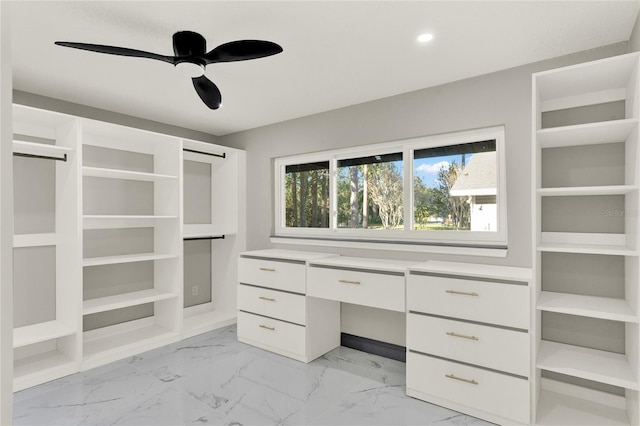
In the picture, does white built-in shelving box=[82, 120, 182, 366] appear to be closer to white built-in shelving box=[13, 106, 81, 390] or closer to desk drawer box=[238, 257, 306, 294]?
white built-in shelving box=[13, 106, 81, 390]

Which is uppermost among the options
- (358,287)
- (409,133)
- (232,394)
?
(409,133)

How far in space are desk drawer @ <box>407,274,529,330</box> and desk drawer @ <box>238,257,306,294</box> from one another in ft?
3.43

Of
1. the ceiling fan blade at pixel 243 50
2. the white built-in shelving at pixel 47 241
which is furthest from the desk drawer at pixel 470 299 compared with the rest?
the white built-in shelving at pixel 47 241

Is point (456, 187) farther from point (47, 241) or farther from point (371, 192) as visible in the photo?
point (47, 241)

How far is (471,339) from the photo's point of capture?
2.35 m

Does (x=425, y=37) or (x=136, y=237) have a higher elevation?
(x=425, y=37)

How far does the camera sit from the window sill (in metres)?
2.79

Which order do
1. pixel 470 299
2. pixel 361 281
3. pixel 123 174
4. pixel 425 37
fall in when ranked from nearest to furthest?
pixel 425 37 < pixel 470 299 < pixel 361 281 < pixel 123 174

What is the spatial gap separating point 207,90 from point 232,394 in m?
2.15

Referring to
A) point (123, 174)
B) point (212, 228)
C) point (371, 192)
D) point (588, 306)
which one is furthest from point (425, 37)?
point (212, 228)


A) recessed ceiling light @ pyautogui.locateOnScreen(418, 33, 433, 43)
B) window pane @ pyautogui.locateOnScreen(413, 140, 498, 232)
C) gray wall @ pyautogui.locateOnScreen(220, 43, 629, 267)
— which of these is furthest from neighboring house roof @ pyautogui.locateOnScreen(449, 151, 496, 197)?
recessed ceiling light @ pyautogui.locateOnScreen(418, 33, 433, 43)

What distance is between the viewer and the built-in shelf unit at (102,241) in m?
3.05

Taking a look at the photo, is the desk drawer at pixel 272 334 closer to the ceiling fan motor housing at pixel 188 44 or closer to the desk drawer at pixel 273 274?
the desk drawer at pixel 273 274

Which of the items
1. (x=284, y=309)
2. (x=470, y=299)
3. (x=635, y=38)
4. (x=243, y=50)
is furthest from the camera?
(x=284, y=309)
